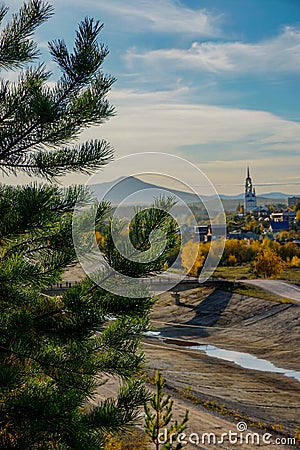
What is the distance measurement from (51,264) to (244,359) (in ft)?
95.4

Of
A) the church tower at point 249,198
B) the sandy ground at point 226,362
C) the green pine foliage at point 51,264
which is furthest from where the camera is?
the church tower at point 249,198

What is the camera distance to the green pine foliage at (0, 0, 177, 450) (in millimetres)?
5516

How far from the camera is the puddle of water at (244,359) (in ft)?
98.9

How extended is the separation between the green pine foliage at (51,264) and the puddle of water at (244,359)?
23.9 meters

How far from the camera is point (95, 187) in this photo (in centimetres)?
624

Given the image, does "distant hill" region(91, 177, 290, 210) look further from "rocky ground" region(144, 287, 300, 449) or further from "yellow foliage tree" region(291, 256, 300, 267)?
"yellow foliage tree" region(291, 256, 300, 267)

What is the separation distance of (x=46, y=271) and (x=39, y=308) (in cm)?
40

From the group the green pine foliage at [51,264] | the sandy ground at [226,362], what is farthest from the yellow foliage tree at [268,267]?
the green pine foliage at [51,264]

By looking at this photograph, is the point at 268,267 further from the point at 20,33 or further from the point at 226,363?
the point at 20,33

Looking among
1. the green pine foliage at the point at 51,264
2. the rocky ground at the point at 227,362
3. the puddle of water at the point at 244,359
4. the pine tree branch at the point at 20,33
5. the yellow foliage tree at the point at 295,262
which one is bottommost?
the puddle of water at the point at 244,359

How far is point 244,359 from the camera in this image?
111ft

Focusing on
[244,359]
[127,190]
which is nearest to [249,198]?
[244,359]

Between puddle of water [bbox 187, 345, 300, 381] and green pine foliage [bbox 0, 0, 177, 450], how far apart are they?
23.9 meters

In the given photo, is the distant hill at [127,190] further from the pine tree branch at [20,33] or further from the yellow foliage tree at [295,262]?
the yellow foliage tree at [295,262]
